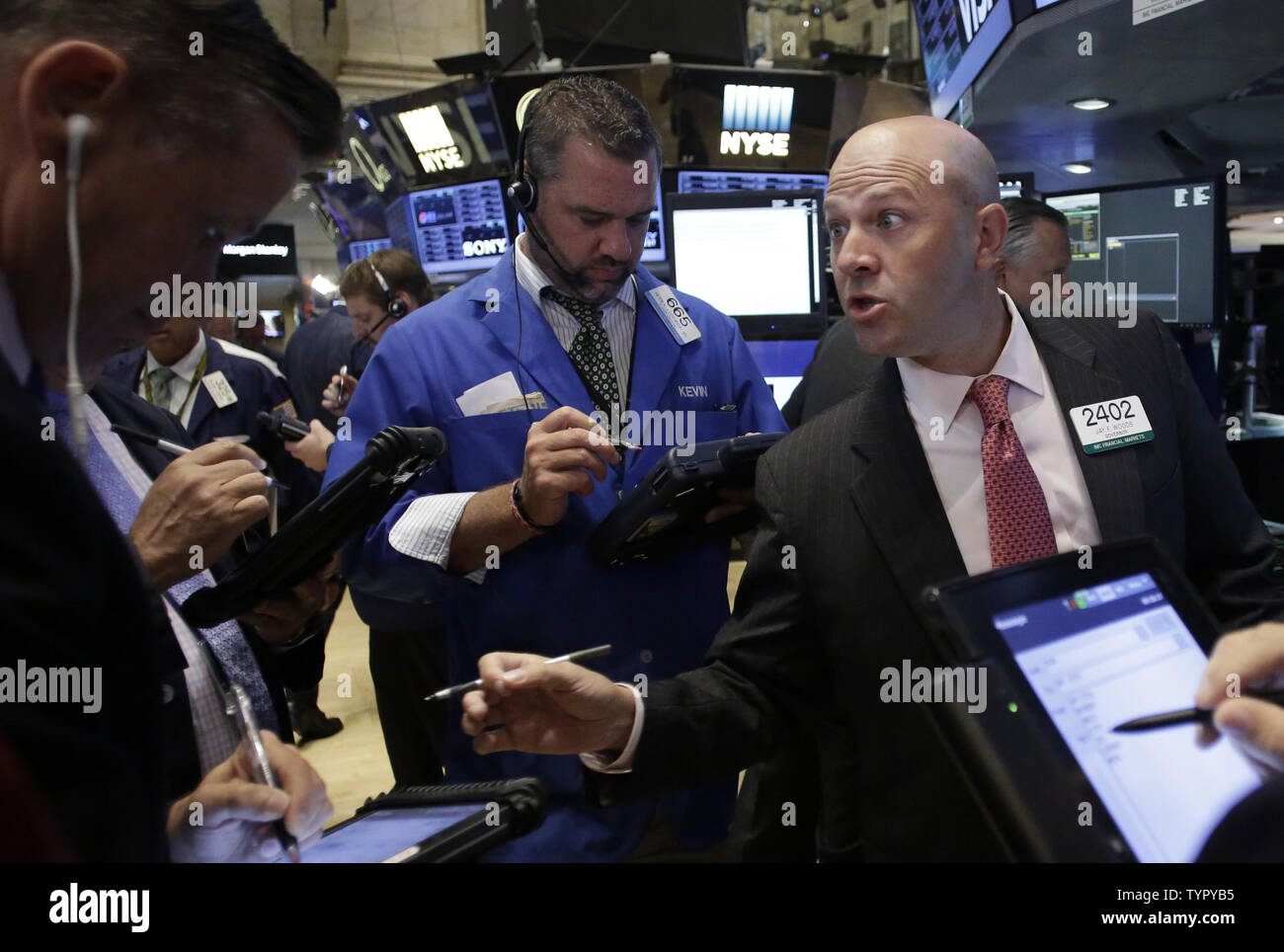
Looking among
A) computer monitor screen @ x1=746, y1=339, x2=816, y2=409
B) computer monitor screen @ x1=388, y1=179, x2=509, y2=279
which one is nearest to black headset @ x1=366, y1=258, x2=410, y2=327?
computer monitor screen @ x1=746, y1=339, x2=816, y2=409

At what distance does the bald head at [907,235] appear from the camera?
1.41 metres

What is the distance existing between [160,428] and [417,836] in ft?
3.66

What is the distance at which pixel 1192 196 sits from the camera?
3.40 metres

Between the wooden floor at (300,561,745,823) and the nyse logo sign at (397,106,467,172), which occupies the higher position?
the nyse logo sign at (397,106,467,172)

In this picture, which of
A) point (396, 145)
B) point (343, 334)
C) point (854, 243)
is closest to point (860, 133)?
point (854, 243)

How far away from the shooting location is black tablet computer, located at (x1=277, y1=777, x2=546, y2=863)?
35.1 inches

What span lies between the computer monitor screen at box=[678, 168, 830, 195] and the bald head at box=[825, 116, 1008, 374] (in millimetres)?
4700

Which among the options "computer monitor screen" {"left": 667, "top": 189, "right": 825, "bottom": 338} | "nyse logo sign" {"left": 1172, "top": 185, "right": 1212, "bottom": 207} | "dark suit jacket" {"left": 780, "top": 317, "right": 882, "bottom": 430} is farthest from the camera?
"nyse logo sign" {"left": 1172, "top": 185, "right": 1212, "bottom": 207}

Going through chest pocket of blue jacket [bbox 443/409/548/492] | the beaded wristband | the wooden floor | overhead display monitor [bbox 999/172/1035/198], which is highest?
overhead display monitor [bbox 999/172/1035/198]

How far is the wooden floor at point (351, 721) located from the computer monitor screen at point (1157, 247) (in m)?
2.30

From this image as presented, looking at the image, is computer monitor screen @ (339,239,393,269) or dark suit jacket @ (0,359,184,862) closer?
dark suit jacket @ (0,359,184,862)

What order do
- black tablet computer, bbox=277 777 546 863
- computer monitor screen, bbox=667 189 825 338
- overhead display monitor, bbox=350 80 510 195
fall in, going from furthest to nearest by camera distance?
overhead display monitor, bbox=350 80 510 195 < computer monitor screen, bbox=667 189 825 338 < black tablet computer, bbox=277 777 546 863

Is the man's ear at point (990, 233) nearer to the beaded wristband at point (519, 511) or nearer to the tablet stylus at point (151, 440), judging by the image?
the beaded wristband at point (519, 511)

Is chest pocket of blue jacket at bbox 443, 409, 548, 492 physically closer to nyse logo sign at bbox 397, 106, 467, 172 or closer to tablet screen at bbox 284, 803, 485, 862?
tablet screen at bbox 284, 803, 485, 862
